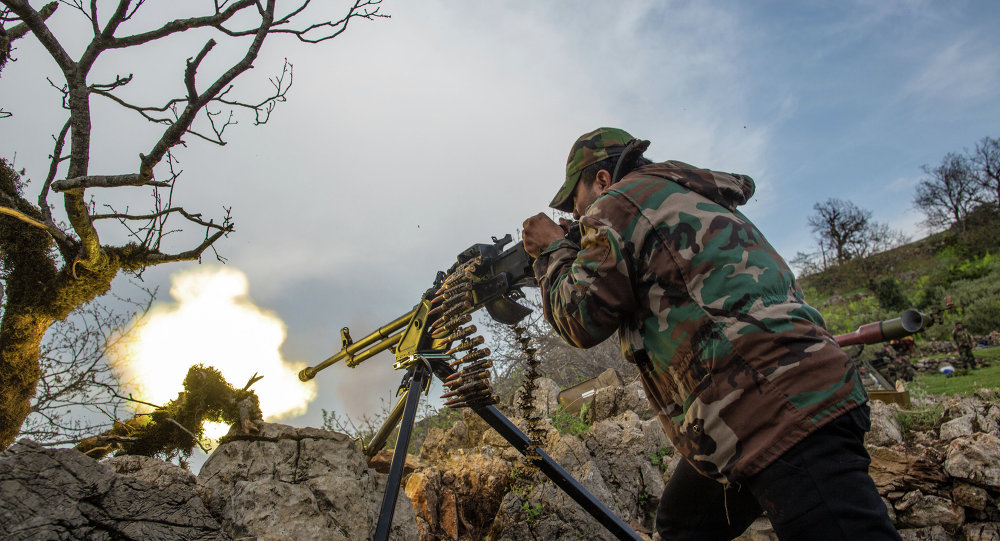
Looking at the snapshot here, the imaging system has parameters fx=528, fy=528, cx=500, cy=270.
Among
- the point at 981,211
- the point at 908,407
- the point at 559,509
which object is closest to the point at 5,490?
the point at 559,509

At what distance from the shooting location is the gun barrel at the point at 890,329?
532 cm

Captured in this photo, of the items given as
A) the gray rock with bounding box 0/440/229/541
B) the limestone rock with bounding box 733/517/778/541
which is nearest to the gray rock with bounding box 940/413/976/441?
the limestone rock with bounding box 733/517/778/541

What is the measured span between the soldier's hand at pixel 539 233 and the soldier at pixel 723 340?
125 mm

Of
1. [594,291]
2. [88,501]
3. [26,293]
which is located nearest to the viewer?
[594,291]

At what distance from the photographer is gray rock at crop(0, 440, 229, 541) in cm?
213

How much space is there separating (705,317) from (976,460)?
13.6ft

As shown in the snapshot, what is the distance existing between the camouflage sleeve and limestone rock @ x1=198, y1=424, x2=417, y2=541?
1.85 m

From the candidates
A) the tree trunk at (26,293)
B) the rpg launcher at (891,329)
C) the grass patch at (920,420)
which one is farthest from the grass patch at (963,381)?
the tree trunk at (26,293)

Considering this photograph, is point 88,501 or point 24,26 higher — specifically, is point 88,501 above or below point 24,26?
below

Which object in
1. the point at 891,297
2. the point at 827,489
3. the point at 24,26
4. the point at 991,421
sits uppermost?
the point at 24,26

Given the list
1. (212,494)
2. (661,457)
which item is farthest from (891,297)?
(212,494)

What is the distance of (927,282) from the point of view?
30266 mm

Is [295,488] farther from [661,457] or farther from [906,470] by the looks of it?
[906,470]

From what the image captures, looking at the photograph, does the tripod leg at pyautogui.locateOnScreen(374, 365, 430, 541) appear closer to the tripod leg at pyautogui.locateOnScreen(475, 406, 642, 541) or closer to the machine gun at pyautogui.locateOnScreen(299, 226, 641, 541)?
the machine gun at pyautogui.locateOnScreen(299, 226, 641, 541)
